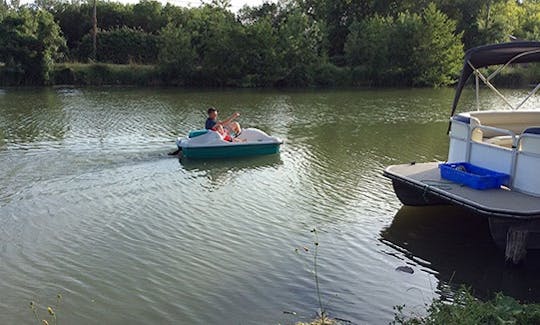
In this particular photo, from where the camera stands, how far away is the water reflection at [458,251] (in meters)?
6.98

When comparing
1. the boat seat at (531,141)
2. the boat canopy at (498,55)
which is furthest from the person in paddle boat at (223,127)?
the boat seat at (531,141)

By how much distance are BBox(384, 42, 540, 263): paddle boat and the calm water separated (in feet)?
1.58

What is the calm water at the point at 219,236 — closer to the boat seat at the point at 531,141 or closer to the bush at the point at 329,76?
the boat seat at the point at 531,141

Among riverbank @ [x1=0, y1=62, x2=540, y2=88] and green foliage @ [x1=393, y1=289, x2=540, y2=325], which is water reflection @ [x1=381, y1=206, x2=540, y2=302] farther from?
riverbank @ [x1=0, y1=62, x2=540, y2=88]

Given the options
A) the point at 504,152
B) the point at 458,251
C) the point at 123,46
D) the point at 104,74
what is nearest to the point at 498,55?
the point at 504,152

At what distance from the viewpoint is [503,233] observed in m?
7.65

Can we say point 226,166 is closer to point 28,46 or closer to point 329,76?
point 28,46

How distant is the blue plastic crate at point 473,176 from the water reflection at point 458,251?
849mm

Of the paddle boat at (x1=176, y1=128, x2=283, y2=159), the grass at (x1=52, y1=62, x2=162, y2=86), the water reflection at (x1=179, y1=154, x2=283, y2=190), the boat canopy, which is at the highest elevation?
the boat canopy

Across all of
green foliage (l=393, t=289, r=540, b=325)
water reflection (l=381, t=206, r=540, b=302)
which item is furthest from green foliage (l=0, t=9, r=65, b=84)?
green foliage (l=393, t=289, r=540, b=325)

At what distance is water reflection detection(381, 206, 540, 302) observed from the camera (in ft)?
22.9

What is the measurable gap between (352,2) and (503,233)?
5213 cm

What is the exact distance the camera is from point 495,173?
28.1ft

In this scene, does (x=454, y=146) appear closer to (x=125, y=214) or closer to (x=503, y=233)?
(x=503, y=233)
